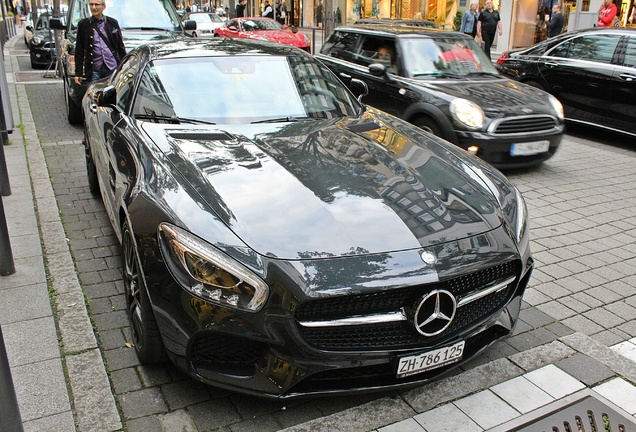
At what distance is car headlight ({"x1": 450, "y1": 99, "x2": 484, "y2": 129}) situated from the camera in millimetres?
6719

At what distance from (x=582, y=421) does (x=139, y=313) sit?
2.24 metres

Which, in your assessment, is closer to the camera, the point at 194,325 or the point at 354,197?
the point at 194,325

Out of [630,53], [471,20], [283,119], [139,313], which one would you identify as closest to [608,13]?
[471,20]

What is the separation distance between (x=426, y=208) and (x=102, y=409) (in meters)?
1.81

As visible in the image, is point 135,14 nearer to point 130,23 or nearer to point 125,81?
point 130,23

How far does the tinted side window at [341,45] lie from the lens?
29.2ft

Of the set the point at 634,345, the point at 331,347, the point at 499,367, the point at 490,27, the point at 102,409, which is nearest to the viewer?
the point at 331,347

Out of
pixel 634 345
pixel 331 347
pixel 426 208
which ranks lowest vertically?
pixel 634 345

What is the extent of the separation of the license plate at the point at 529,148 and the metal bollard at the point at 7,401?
18.8 ft

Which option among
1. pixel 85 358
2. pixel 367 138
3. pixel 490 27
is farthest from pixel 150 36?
pixel 490 27

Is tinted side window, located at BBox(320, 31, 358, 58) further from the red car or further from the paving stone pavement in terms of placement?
the red car

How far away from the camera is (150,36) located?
9484 millimetres

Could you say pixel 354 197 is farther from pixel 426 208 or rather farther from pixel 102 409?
pixel 102 409

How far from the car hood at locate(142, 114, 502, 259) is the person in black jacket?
180 inches
